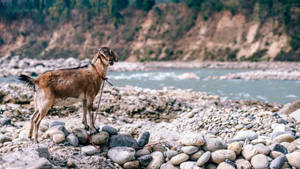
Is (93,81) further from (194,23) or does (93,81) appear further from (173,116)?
(194,23)

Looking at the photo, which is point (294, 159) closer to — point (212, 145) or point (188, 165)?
point (212, 145)

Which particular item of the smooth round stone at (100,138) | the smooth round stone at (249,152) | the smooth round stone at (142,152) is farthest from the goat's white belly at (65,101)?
the smooth round stone at (249,152)

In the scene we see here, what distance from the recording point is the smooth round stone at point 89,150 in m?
6.59

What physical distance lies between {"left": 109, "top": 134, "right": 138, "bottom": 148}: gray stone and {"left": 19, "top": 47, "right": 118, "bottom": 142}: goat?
19.3 inches

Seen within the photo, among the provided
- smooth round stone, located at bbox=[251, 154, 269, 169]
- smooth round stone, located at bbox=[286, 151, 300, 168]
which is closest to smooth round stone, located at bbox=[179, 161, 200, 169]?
smooth round stone, located at bbox=[251, 154, 269, 169]

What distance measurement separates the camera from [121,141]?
7199 mm

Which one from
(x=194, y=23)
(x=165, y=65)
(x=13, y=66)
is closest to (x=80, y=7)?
(x=194, y=23)

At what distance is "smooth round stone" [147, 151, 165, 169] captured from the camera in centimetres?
687

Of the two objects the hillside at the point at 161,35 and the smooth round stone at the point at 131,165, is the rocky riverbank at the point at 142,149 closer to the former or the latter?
the smooth round stone at the point at 131,165

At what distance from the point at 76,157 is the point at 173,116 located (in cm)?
696

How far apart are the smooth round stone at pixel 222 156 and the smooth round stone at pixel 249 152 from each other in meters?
0.26

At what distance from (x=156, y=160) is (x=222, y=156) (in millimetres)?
1307

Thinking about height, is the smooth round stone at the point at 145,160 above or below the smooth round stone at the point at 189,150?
below

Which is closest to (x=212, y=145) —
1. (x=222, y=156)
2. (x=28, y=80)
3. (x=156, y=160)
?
(x=222, y=156)
